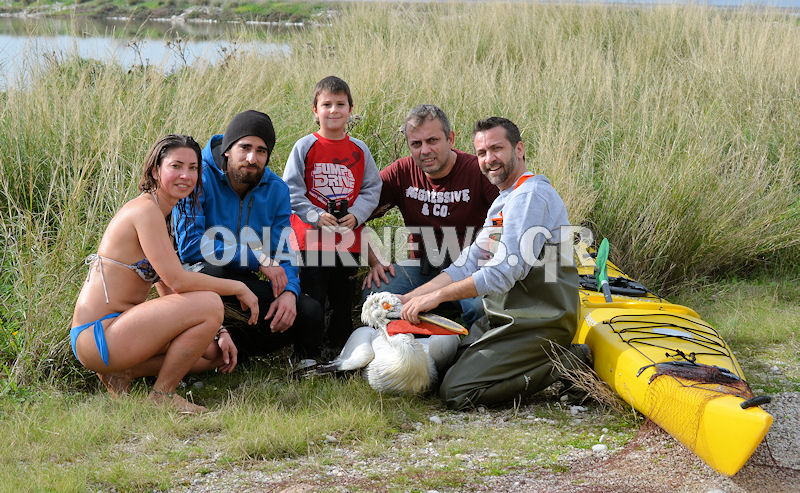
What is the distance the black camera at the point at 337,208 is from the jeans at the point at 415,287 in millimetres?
479

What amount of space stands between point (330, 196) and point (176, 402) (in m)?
1.59

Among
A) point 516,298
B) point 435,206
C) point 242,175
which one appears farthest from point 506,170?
point 242,175

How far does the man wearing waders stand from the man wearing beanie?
2.39 feet

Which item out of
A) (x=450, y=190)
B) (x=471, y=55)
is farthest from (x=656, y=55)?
(x=450, y=190)

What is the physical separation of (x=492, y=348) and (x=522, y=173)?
36.6 inches

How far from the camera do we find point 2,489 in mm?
3010

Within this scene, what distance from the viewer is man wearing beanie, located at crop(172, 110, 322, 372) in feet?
14.2

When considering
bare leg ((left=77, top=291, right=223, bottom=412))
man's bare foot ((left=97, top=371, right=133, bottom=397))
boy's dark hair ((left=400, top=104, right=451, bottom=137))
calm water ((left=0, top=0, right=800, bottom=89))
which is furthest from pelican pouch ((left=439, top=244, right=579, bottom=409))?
calm water ((left=0, top=0, right=800, bottom=89))

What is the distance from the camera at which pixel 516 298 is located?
13.3 ft

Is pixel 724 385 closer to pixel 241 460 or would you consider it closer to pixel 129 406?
pixel 241 460

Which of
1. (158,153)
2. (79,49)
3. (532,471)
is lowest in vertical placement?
(532,471)

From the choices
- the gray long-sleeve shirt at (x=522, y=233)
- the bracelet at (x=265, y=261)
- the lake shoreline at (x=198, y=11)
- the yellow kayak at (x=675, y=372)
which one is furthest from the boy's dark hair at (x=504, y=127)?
the lake shoreline at (x=198, y=11)

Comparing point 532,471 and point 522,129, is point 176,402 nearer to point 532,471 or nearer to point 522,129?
point 532,471

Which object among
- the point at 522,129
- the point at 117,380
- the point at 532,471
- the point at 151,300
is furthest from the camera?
the point at 522,129
